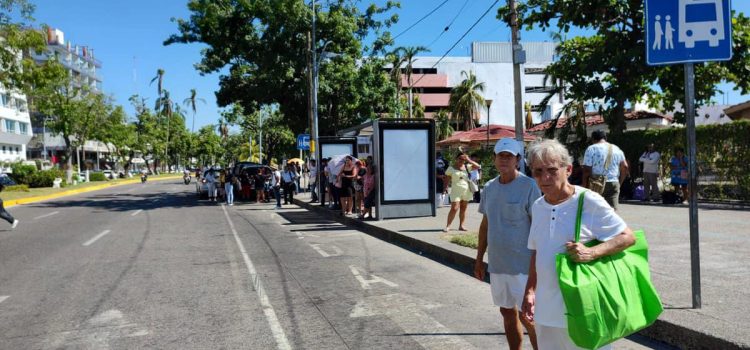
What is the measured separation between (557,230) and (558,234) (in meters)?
0.02

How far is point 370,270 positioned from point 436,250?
1497 millimetres

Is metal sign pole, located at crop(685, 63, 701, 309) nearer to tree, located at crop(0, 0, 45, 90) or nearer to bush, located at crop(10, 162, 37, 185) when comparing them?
tree, located at crop(0, 0, 45, 90)

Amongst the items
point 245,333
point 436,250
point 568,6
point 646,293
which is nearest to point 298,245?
point 436,250

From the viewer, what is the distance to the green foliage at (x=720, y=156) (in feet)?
44.5

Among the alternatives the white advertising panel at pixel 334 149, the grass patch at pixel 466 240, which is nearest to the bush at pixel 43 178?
the white advertising panel at pixel 334 149

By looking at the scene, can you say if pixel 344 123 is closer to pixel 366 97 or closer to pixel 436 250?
pixel 366 97

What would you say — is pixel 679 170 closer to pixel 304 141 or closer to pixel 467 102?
pixel 304 141

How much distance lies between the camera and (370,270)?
311 inches

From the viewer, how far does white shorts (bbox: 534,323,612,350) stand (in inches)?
103

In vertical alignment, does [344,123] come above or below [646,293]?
above

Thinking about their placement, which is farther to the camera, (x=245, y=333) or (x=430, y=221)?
(x=430, y=221)

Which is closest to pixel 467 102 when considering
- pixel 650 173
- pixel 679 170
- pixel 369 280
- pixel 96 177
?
pixel 96 177

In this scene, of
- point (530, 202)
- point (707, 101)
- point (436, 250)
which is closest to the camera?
point (530, 202)

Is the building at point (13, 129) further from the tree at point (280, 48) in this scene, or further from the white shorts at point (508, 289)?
the white shorts at point (508, 289)
